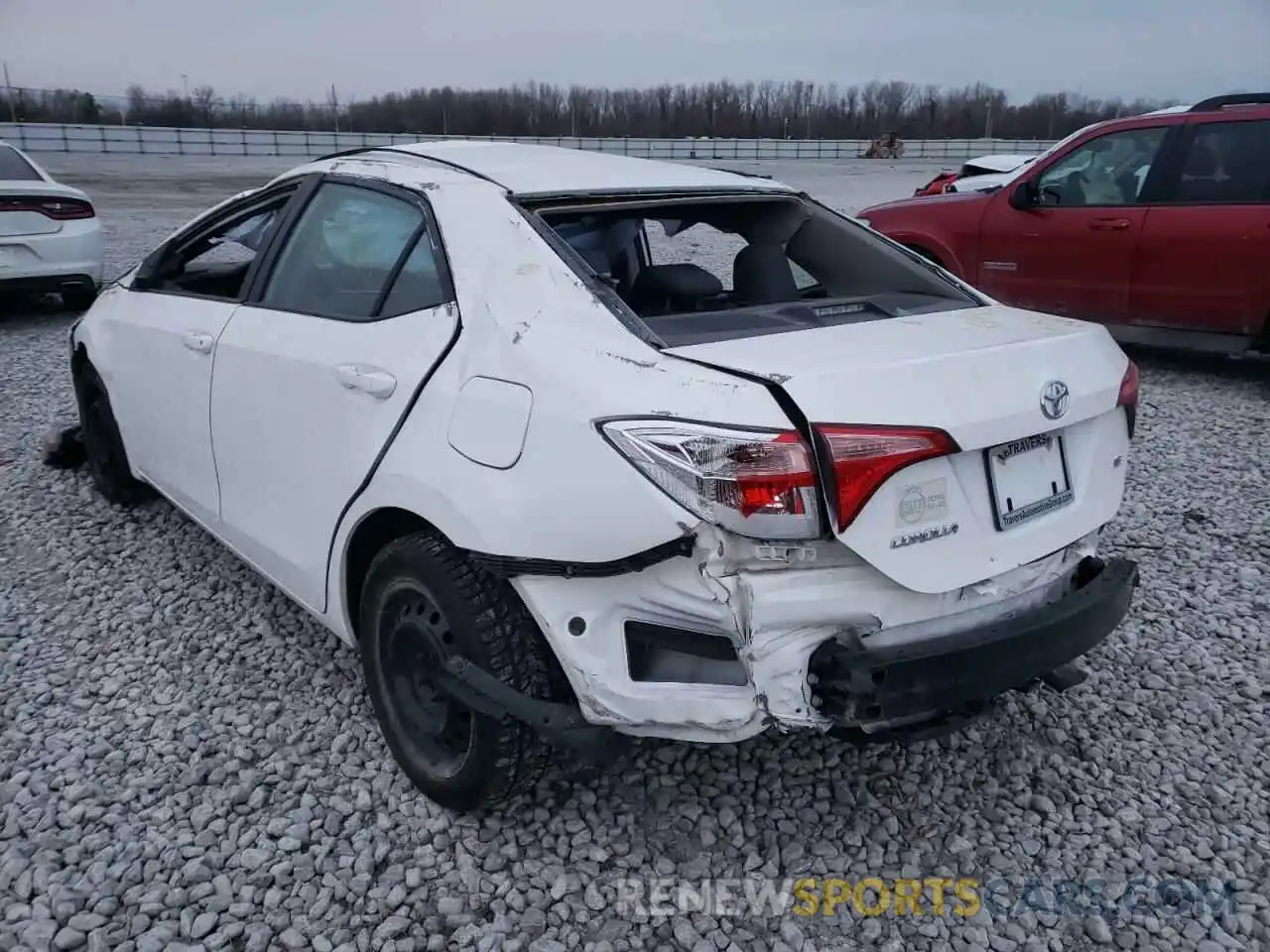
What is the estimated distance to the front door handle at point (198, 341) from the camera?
10.6 feet

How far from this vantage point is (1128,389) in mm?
2543

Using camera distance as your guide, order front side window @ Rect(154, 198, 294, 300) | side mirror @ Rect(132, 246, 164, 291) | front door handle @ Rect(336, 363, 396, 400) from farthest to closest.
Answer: side mirror @ Rect(132, 246, 164, 291) → front side window @ Rect(154, 198, 294, 300) → front door handle @ Rect(336, 363, 396, 400)

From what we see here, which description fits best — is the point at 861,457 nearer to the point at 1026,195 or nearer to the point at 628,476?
the point at 628,476

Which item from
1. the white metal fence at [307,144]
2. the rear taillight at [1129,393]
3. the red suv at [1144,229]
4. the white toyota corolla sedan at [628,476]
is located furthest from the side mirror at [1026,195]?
the white metal fence at [307,144]

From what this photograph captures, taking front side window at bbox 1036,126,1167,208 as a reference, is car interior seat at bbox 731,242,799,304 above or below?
below

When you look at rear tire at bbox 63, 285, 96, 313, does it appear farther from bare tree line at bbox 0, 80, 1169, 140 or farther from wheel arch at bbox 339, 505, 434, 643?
bare tree line at bbox 0, 80, 1169, 140

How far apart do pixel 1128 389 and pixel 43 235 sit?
8226 mm

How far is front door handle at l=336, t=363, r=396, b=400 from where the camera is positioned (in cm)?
245

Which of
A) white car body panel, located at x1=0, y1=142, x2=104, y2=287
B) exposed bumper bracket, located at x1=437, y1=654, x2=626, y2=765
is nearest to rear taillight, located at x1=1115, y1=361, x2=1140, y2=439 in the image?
exposed bumper bracket, located at x1=437, y1=654, x2=626, y2=765

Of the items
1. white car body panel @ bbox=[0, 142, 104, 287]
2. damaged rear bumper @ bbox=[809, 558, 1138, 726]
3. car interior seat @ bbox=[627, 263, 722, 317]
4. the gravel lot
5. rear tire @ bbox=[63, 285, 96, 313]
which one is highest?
car interior seat @ bbox=[627, 263, 722, 317]

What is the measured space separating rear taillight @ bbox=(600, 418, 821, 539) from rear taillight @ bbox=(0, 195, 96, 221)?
7862mm

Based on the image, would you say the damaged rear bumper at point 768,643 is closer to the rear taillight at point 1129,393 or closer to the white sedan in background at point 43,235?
the rear taillight at point 1129,393

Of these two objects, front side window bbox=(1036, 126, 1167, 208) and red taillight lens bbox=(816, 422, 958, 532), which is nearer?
red taillight lens bbox=(816, 422, 958, 532)

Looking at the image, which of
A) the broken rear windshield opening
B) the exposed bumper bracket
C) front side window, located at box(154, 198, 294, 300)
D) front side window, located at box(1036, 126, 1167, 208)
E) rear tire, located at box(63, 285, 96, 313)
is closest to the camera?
the exposed bumper bracket
